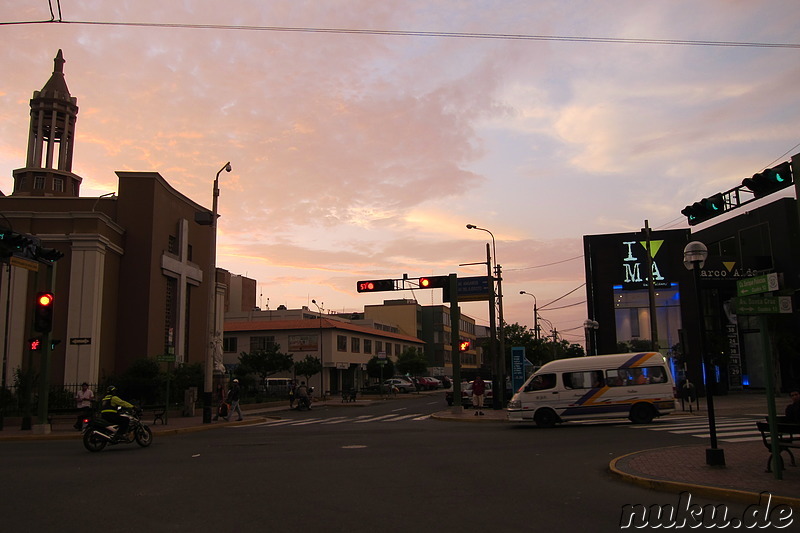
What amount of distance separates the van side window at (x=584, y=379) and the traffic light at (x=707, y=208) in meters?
8.83

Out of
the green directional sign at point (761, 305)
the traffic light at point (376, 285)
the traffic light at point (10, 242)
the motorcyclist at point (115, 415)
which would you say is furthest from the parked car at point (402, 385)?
the green directional sign at point (761, 305)

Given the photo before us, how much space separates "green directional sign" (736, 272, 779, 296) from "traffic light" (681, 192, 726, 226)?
3.90m

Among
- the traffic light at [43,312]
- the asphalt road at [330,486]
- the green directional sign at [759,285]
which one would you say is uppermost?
the traffic light at [43,312]

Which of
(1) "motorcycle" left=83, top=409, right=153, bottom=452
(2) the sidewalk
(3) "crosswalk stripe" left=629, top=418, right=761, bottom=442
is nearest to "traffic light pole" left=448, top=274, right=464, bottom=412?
(3) "crosswalk stripe" left=629, top=418, right=761, bottom=442

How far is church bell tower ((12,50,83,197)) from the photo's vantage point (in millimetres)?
51156

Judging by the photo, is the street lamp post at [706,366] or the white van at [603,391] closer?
the street lamp post at [706,366]

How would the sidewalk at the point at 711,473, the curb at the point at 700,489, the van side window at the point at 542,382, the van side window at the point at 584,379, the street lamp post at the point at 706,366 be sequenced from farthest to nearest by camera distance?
1. the van side window at the point at 542,382
2. the van side window at the point at 584,379
3. the street lamp post at the point at 706,366
4. the sidewalk at the point at 711,473
5. the curb at the point at 700,489

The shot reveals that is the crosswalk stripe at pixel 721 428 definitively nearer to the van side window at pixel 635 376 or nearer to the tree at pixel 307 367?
the van side window at pixel 635 376

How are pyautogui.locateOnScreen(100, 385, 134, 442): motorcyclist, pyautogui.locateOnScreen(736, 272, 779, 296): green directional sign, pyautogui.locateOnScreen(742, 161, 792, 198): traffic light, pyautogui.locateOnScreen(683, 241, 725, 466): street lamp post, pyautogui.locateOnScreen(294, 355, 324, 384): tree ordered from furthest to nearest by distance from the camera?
1. pyautogui.locateOnScreen(294, 355, 324, 384): tree
2. pyautogui.locateOnScreen(100, 385, 134, 442): motorcyclist
3. pyautogui.locateOnScreen(742, 161, 792, 198): traffic light
4. pyautogui.locateOnScreen(683, 241, 725, 466): street lamp post
5. pyautogui.locateOnScreen(736, 272, 779, 296): green directional sign

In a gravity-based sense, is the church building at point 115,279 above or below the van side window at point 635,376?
above

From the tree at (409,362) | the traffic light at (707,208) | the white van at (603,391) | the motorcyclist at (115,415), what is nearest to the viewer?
the traffic light at (707,208)

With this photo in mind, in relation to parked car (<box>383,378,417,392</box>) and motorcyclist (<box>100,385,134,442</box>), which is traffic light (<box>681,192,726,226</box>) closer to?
motorcyclist (<box>100,385,134,442</box>)

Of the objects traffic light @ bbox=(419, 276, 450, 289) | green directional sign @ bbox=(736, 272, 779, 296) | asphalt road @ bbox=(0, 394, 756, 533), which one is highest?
traffic light @ bbox=(419, 276, 450, 289)

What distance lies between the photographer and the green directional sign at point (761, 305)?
996cm
